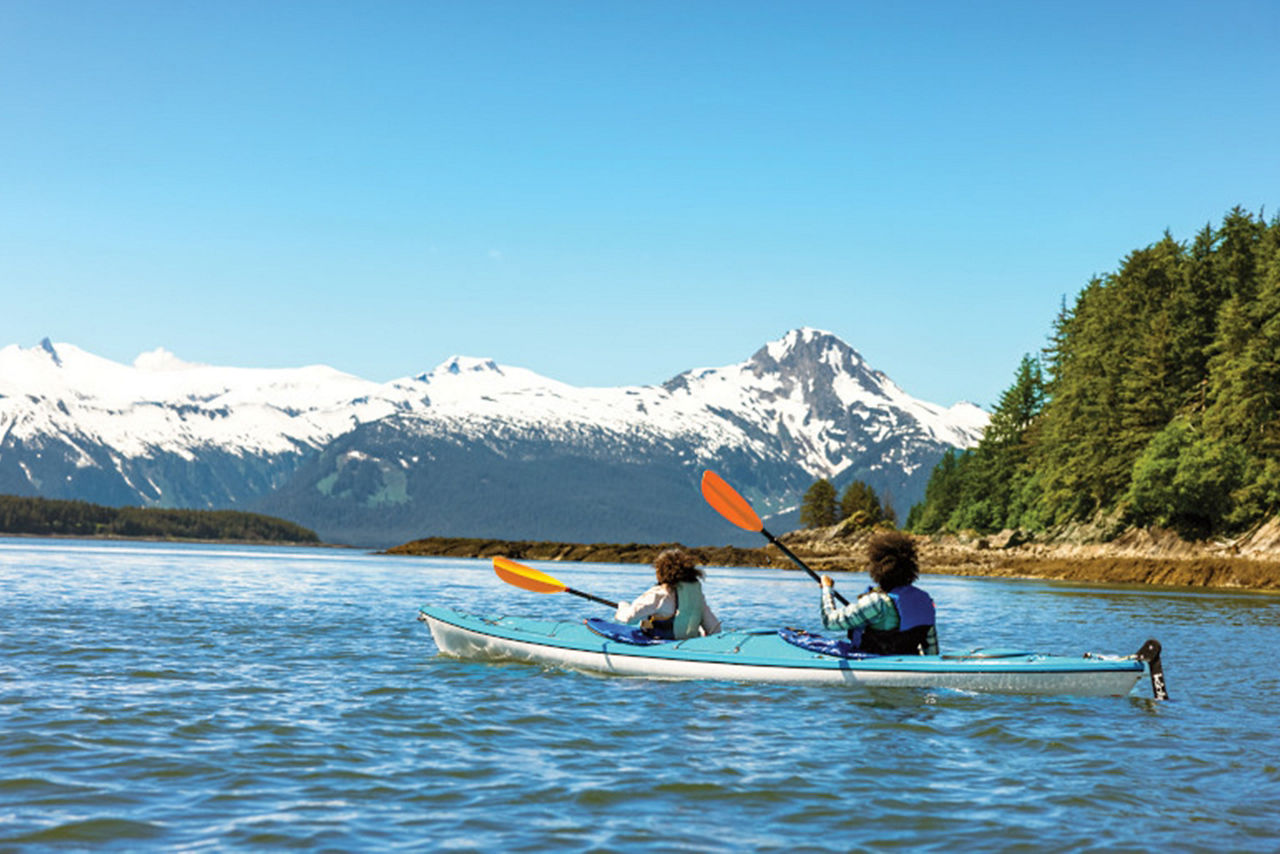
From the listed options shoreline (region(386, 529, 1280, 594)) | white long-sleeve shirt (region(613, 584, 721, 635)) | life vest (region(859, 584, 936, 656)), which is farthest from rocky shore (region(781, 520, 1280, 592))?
white long-sleeve shirt (region(613, 584, 721, 635))

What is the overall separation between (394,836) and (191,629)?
1582 cm

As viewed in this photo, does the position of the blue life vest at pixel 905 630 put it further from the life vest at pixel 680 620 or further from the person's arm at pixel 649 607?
the person's arm at pixel 649 607

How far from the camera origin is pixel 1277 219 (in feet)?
217

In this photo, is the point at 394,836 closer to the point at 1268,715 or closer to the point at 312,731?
the point at 312,731

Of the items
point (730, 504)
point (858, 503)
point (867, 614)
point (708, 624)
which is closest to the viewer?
point (867, 614)

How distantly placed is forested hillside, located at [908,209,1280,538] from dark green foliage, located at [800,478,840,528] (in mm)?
56045

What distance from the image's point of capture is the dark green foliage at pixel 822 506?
471 feet

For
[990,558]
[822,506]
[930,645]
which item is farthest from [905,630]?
[822,506]

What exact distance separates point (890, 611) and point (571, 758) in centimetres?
572

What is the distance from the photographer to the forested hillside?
182 ft

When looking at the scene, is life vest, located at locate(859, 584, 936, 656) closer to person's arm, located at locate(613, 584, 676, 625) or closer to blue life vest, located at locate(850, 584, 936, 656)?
blue life vest, located at locate(850, 584, 936, 656)

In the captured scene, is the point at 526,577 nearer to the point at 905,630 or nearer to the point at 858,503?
the point at 905,630

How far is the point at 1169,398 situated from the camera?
65125mm

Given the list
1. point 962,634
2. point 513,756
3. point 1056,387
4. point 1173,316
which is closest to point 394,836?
point 513,756
